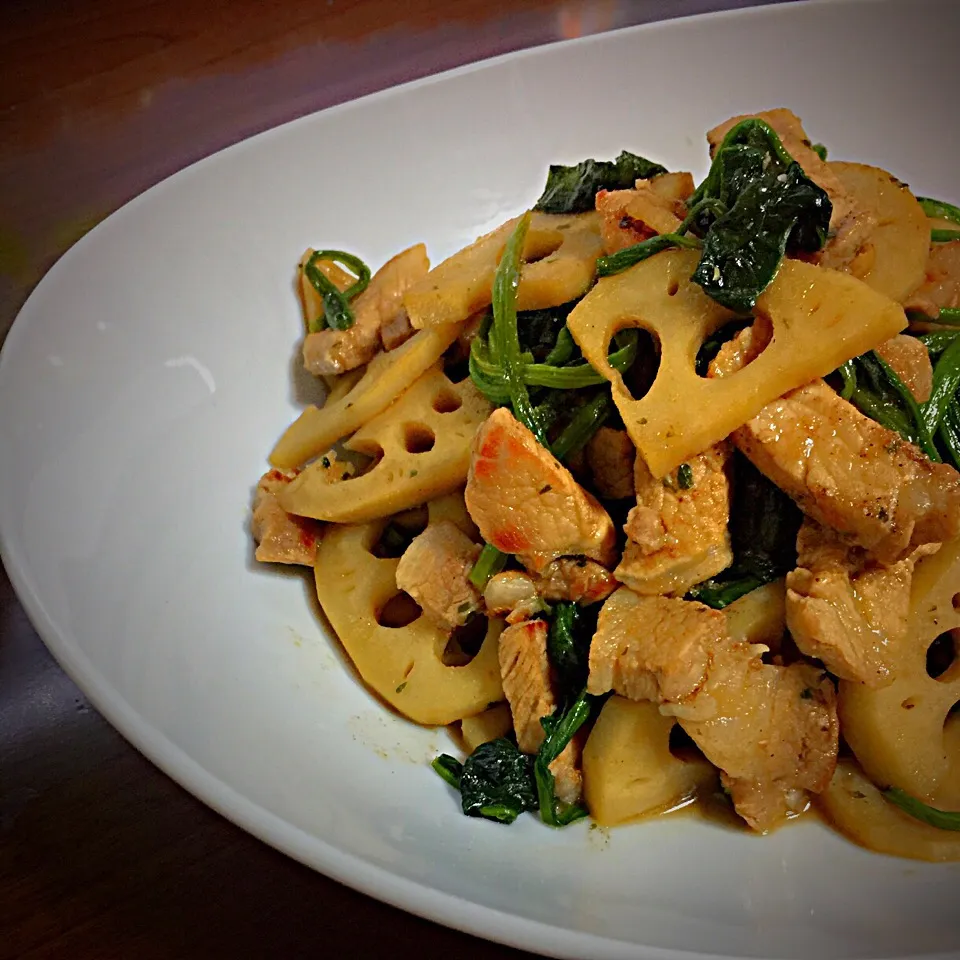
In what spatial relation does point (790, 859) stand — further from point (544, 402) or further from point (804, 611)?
point (544, 402)

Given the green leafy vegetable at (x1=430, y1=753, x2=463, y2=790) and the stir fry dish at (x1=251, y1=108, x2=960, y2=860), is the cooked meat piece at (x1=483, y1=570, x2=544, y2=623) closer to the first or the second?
the stir fry dish at (x1=251, y1=108, x2=960, y2=860)

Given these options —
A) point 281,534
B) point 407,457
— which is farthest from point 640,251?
point 281,534

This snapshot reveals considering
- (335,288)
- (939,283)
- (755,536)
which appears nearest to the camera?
(755,536)

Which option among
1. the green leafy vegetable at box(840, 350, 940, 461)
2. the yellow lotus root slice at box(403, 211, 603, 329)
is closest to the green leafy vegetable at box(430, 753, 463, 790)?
the yellow lotus root slice at box(403, 211, 603, 329)

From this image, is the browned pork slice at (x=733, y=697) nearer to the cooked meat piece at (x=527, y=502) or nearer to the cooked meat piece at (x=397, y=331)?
the cooked meat piece at (x=527, y=502)

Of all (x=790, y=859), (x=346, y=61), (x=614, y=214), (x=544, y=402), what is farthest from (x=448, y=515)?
(x=346, y=61)

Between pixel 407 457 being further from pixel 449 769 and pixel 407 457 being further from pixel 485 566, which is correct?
pixel 449 769
